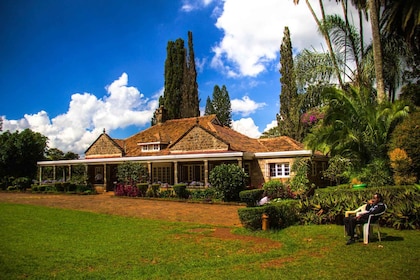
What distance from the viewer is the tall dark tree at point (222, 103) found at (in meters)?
49.8

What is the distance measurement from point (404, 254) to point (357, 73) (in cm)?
1179

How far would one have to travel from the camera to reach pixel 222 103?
50188 millimetres

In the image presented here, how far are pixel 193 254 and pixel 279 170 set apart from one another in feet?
48.4

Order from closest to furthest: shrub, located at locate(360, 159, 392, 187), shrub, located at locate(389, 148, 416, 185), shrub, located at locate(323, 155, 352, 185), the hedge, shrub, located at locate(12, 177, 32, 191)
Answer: the hedge
shrub, located at locate(389, 148, 416, 185)
shrub, located at locate(360, 159, 392, 187)
shrub, located at locate(323, 155, 352, 185)
shrub, located at locate(12, 177, 32, 191)

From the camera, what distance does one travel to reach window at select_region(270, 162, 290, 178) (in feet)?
68.9

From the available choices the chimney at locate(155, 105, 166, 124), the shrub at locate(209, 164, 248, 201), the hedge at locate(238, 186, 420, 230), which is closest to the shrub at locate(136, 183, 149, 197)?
the shrub at locate(209, 164, 248, 201)

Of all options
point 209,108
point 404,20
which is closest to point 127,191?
point 404,20

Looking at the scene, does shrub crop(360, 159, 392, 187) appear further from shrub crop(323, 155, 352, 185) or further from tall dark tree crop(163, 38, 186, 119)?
tall dark tree crop(163, 38, 186, 119)

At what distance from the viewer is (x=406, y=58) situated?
17047mm

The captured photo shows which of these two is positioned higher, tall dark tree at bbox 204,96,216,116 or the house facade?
tall dark tree at bbox 204,96,216,116

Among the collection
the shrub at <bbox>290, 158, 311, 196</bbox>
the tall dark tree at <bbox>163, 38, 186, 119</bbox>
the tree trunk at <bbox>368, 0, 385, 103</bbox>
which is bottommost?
the shrub at <bbox>290, 158, 311, 196</bbox>

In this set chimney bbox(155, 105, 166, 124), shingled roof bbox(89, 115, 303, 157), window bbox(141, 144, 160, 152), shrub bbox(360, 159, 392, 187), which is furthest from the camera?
chimney bbox(155, 105, 166, 124)

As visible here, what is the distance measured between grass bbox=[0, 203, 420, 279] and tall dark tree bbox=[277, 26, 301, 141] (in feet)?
76.4

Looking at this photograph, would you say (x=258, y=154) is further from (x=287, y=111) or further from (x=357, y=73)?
(x=287, y=111)
